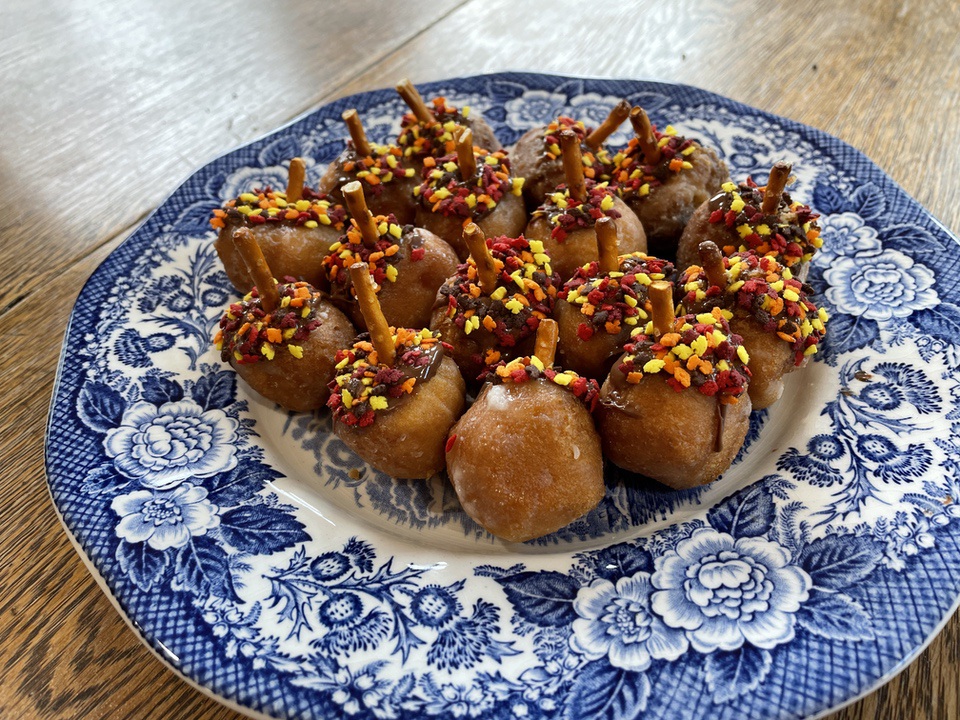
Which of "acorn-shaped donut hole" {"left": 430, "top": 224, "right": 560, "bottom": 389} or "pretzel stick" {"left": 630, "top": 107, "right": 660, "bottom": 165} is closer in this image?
"acorn-shaped donut hole" {"left": 430, "top": 224, "right": 560, "bottom": 389}

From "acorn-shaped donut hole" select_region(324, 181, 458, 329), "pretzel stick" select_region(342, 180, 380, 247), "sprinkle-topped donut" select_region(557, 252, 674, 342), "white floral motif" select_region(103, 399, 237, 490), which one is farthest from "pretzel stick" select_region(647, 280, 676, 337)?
"white floral motif" select_region(103, 399, 237, 490)

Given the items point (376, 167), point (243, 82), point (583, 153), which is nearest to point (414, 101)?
point (376, 167)

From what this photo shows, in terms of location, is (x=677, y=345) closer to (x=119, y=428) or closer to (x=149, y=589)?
(x=149, y=589)

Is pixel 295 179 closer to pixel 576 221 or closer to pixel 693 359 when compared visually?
pixel 576 221

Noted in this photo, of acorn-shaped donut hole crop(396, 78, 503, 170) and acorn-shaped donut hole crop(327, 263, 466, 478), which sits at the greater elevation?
acorn-shaped donut hole crop(396, 78, 503, 170)

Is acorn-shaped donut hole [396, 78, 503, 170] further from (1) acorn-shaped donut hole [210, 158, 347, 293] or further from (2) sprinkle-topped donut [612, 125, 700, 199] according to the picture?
(2) sprinkle-topped donut [612, 125, 700, 199]

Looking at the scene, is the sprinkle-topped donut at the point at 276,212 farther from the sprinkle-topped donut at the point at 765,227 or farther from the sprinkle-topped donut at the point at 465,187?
the sprinkle-topped donut at the point at 765,227
